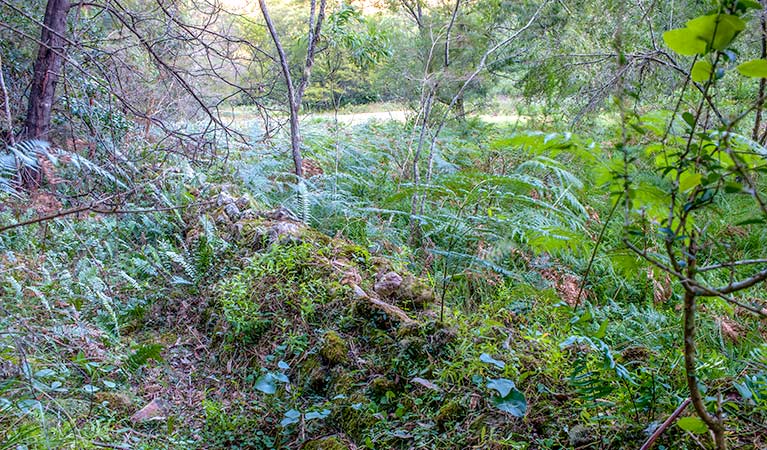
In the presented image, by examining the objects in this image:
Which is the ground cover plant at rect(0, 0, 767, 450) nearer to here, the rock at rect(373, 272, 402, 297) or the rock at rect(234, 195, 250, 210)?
the rock at rect(373, 272, 402, 297)

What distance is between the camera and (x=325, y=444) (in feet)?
6.40

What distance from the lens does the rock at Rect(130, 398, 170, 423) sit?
2.33m

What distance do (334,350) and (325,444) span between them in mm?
551

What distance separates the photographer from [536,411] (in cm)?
181

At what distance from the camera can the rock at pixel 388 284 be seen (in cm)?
278

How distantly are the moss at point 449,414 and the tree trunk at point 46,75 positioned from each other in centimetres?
469

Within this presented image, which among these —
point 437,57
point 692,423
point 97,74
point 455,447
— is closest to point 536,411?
point 455,447

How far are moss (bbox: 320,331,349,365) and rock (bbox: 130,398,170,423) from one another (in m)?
0.82

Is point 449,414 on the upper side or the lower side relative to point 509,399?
lower

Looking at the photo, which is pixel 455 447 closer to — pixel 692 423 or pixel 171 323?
pixel 692 423

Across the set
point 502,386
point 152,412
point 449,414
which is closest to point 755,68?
point 502,386

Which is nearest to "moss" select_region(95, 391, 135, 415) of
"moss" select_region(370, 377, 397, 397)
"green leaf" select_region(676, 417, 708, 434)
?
"moss" select_region(370, 377, 397, 397)

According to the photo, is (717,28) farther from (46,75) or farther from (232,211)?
(46,75)

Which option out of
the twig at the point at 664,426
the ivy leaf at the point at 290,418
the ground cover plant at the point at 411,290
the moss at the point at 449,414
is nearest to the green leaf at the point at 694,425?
the ground cover plant at the point at 411,290
